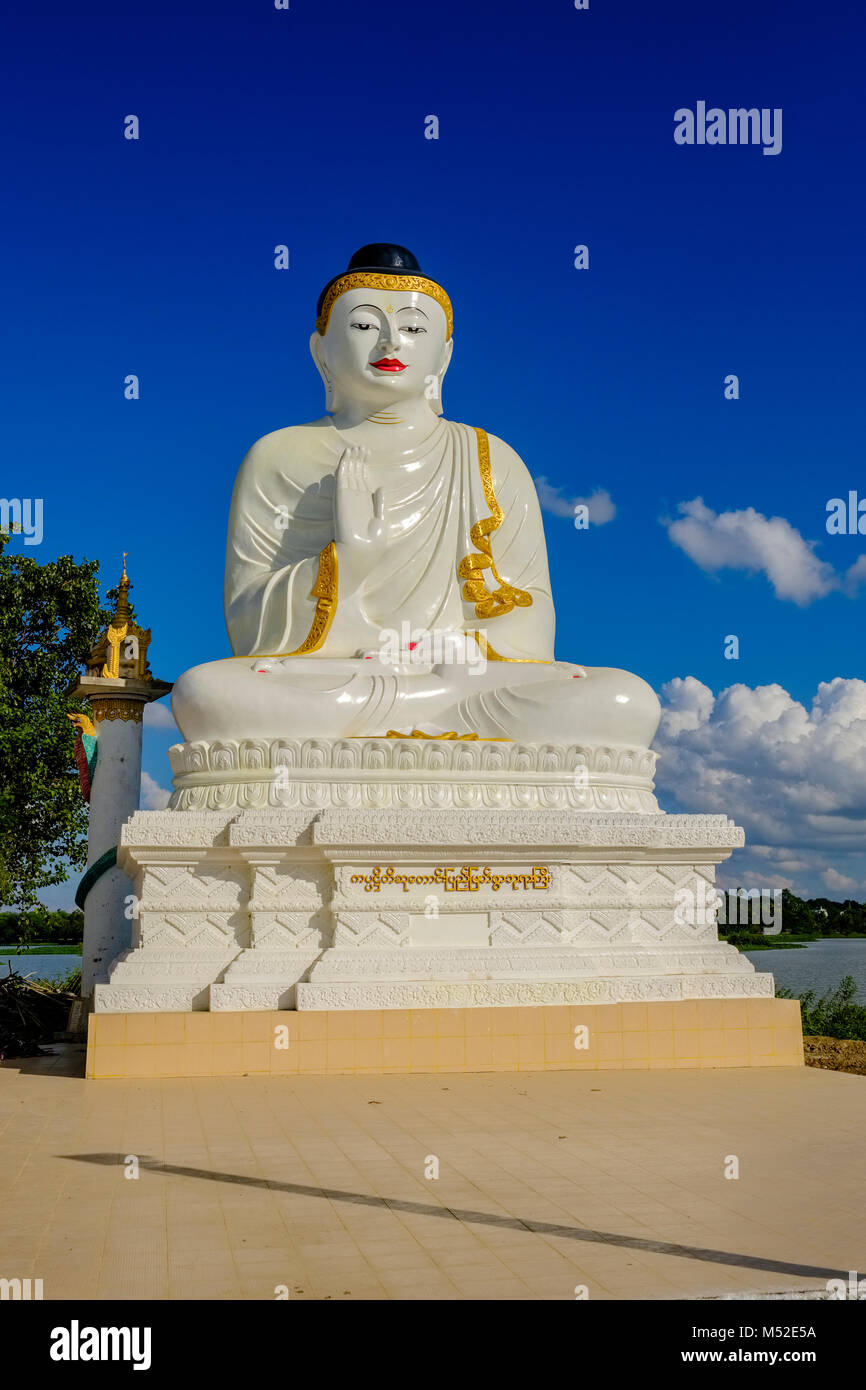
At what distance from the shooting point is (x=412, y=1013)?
770 cm

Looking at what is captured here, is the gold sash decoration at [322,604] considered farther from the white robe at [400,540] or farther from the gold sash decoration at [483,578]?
the gold sash decoration at [483,578]

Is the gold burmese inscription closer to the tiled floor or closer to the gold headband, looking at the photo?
the tiled floor

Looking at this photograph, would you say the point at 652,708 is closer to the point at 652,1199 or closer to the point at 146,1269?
the point at 652,1199

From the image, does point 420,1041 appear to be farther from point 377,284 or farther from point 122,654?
point 377,284

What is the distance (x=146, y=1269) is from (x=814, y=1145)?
125 inches

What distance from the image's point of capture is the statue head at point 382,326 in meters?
11.3

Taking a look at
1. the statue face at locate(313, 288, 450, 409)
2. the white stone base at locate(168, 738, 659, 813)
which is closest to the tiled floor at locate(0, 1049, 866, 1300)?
the white stone base at locate(168, 738, 659, 813)

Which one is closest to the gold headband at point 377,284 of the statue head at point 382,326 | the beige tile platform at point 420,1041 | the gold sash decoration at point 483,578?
the statue head at point 382,326

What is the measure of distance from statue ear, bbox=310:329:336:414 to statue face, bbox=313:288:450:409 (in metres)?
0.42

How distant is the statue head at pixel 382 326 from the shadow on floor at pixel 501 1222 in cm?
779

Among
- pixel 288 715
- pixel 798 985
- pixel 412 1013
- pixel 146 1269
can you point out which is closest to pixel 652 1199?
pixel 146 1269

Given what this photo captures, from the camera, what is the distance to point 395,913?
8.23m

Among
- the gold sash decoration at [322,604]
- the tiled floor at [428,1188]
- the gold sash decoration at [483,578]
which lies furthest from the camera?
the gold sash decoration at [483,578]

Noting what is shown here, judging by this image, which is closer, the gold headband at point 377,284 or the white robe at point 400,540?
the white robe at point 400,540
